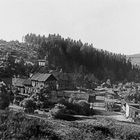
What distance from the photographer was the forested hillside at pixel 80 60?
125162 millimetres

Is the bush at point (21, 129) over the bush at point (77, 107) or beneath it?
over

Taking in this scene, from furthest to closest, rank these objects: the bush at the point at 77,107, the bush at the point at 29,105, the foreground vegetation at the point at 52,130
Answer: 1. the bush at the point at 77,107
2. the bush at the point at 29,105
3. the foreground vegetation at the point at 52,130

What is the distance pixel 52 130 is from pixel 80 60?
411 feet

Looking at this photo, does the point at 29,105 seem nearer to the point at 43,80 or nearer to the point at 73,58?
the point at 43,80

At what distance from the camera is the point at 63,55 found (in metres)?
132

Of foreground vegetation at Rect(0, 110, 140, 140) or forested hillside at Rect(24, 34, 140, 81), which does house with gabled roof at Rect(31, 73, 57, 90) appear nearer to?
foreground vegetation at Rect(0, 110, 140, 140)

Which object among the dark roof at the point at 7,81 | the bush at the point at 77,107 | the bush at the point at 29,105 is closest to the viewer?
the bush at the point at 29,105

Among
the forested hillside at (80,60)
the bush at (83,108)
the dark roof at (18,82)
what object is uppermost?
the forested hillside at (80,60)

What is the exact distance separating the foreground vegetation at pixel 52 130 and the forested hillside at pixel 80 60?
99297 millimetres

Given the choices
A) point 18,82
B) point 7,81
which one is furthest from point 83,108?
point 7,81

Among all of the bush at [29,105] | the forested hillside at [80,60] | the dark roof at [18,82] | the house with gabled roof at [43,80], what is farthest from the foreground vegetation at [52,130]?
the forested hillside at [80,60]

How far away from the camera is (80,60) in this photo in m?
138

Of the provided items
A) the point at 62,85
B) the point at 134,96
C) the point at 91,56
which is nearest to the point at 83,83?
the point at 62,85

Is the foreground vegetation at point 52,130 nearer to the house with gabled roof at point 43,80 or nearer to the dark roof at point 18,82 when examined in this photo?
the house with gabled roof at point 43,80
